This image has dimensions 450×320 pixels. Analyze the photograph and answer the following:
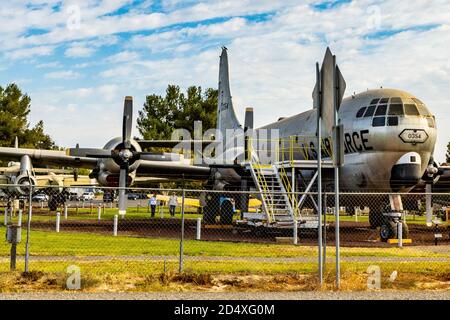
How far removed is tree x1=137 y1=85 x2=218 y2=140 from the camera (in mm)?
85312

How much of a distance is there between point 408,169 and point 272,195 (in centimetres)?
492

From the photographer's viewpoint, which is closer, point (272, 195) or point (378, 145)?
point (378, 145)

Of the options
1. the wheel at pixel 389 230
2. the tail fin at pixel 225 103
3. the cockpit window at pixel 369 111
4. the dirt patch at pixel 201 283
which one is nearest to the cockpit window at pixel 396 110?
the cockpit window at pixel 369 111

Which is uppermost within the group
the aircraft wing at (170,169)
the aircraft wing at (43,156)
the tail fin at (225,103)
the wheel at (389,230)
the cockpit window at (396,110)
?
the tail fin at (225,103)

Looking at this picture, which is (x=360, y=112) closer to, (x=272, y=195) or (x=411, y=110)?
(x=411, y=110)

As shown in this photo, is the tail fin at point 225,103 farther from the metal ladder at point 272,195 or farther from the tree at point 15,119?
the tree at point 15,119

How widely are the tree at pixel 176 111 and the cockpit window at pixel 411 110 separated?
65.4m

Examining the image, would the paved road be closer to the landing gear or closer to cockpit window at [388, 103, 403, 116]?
the landing gear

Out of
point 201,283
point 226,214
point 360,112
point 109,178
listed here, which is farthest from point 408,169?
point 109,178

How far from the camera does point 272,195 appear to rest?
816 inches

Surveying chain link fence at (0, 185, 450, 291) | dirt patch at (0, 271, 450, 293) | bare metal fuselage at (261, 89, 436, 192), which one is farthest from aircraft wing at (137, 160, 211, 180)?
dirt patch at (0, 271, 450, 293)

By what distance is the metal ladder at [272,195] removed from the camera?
19.5 metres
